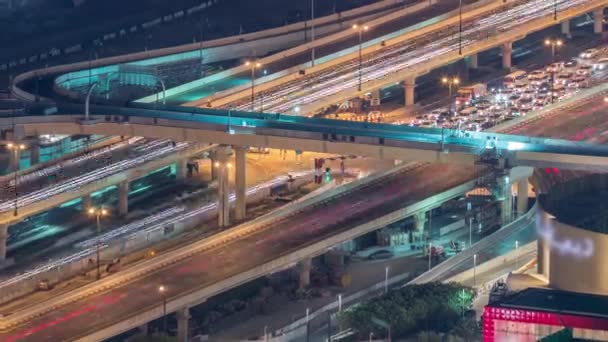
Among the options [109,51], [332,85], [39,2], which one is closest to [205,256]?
[332,85]

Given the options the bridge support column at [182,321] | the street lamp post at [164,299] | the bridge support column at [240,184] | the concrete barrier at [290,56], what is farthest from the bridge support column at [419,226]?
the concrete barrier at [290,56]

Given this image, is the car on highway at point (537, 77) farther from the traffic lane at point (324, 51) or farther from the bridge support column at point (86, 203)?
the bridge support column at point (86, 203)

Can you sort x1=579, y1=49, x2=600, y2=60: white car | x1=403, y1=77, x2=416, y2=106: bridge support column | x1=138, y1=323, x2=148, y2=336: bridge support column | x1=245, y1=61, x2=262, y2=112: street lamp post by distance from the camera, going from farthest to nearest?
x1=579, y1=49, x2=600, y2=60: white car < x1=403, y1=77, x2=416, y2=106: bridge support column < x1=245, y1=61, x2=262, y2=112: street lamp post < x1=138, y1=323, x2=148, y2=336: bridge support column

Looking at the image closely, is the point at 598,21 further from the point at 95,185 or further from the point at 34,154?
the point at 95,185

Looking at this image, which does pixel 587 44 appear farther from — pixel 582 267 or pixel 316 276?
pixel 582 267

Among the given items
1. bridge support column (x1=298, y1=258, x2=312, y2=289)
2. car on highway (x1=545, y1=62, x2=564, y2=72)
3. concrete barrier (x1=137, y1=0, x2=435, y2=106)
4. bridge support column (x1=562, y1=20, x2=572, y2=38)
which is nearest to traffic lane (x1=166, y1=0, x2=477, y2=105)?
concrete barrier (x1=137, y1=0, x2=435, y2=106)

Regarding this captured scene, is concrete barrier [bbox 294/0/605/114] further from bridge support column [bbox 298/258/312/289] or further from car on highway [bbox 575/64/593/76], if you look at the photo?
bridge support column [bbox 298/258/312/289]

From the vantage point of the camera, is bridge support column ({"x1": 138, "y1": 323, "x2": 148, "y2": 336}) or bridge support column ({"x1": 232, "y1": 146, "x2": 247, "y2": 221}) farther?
bridge support column ({"x1": 232, "y1": 146, "x2": 247, "y2": 221})
